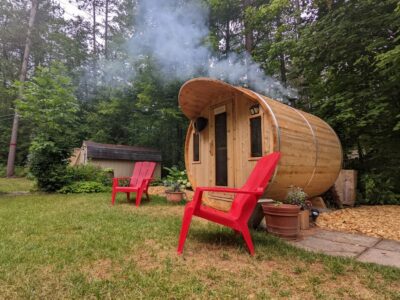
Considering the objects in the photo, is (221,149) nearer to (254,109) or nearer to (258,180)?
(254,109)

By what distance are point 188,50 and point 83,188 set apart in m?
7.38

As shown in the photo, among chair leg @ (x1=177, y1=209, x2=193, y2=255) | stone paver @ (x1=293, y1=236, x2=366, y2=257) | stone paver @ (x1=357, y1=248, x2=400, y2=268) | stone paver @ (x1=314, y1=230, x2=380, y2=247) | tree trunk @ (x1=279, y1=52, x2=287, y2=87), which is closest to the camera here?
stone paver @ (x1=357, y1=248, x2=400, y2=268)

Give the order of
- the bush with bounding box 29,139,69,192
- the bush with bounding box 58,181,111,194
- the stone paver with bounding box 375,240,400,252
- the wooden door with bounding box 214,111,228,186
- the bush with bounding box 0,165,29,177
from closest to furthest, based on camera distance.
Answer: the stone paver with bounding box 375,240,400,252 → the wooden door with bounding box 214,111,228,186 → the bush with bounding box 29,139,69,192 → the bush with bounding box 58,181,111,194 → the bush with bounding box 0,165,29,177

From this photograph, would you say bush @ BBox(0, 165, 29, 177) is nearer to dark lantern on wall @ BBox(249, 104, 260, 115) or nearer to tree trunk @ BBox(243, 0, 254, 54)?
tree trunk @ BBox(243, 0, 254, 54)

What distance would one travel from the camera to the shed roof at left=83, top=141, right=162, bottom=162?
430 inches

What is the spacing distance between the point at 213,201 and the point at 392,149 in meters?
4.55

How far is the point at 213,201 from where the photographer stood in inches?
217

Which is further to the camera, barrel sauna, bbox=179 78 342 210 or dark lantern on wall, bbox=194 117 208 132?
dark lantern on wall, bbox=194 117 208 132

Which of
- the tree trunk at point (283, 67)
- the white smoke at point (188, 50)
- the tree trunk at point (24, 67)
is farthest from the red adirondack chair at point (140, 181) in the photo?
the tree trunk at point (24, 67)

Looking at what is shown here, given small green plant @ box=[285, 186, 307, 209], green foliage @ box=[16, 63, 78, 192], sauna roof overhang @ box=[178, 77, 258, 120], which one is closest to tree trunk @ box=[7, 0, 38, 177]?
green foliage @ box=[16, 63, 78, 192]

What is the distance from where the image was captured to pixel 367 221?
427cm

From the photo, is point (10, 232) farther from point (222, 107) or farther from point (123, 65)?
point (123, 65)

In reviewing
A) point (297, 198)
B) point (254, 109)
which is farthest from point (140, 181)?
point (297, 198)

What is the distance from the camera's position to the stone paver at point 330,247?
2.90 metres
